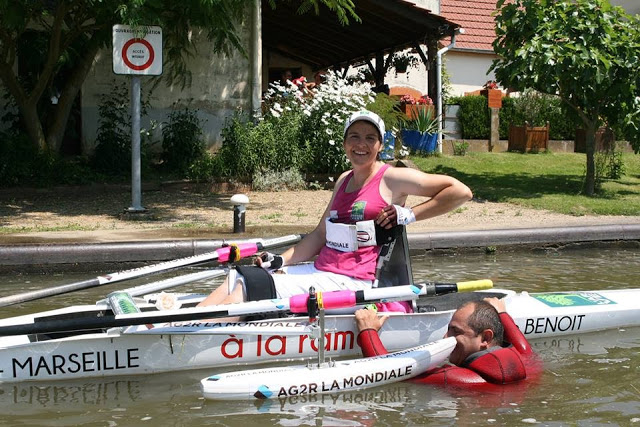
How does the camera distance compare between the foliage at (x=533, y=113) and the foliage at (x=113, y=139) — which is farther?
the foliage at (x=533, y=113)

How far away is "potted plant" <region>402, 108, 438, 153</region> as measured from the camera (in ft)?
62.4

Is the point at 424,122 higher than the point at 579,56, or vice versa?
the point at 579,56

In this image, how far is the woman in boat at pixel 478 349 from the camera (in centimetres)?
568

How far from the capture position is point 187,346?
5973mm

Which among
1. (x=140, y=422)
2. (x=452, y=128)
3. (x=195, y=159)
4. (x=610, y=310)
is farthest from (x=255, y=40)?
(x=140, y=422)

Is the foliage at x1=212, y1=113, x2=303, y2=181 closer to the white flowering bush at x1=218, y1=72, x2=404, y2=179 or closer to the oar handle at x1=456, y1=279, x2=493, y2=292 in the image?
the white flowering bush at x1=218, y1=72, x2=404, y2=179

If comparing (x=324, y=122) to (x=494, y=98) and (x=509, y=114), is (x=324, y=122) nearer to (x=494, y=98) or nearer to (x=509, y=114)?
(x=494, y=98)

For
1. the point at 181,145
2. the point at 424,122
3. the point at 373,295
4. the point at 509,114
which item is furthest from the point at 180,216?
the point at 509,114

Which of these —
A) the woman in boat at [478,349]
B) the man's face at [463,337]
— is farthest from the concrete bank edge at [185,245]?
the man's face at [463,337]

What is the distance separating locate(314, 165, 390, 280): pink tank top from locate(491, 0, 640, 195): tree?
28.5 feet

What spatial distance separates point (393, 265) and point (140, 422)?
203 cm

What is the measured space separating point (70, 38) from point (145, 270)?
28.1 feet

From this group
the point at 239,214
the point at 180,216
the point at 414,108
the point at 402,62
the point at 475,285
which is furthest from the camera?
the point at 402,62

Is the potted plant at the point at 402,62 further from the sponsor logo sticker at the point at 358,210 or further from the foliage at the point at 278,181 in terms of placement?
the sponsor logo sticker at the point at 358,210
